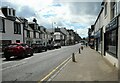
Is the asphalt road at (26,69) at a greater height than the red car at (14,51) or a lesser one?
lesser

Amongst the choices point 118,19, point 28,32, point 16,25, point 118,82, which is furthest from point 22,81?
point 28,32

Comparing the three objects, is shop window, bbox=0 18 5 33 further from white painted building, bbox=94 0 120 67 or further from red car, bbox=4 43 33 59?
white painted building, bbox=94 0 120 67

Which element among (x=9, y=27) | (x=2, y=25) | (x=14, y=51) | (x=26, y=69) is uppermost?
(x=2, y=25)

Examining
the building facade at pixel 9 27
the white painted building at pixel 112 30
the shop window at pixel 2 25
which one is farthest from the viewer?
the building facade at pixel 9 27

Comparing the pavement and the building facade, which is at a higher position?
the building facade

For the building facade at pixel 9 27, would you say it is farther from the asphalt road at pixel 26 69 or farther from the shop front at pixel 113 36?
the shop front at pixel 113 36

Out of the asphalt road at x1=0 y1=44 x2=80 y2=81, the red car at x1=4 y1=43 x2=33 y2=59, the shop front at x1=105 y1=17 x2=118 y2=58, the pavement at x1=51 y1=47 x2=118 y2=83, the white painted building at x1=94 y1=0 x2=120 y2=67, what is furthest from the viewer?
the red car at x1=4 y1=43 x2=33 y2=59

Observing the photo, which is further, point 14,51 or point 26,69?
point 14,51

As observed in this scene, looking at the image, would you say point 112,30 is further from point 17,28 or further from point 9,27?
point 17,28

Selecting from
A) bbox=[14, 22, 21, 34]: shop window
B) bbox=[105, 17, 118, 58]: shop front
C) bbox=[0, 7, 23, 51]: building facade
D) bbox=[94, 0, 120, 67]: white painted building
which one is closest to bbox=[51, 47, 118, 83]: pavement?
bbox=[94, 0, 120, 67]: white painted building

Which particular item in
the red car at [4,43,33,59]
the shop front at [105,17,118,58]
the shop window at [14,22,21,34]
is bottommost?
the red car at [4,43,33,59]

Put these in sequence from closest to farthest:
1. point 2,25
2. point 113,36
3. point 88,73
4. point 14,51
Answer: point 88,73 < point 113,36 < point 14,51 < point 2,25

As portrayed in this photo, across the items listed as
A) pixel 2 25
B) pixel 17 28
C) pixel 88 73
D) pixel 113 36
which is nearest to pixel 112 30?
pixel 113 36

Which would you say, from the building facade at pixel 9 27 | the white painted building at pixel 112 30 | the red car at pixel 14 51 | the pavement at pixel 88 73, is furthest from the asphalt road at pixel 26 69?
the building facade at pixel 9 27
